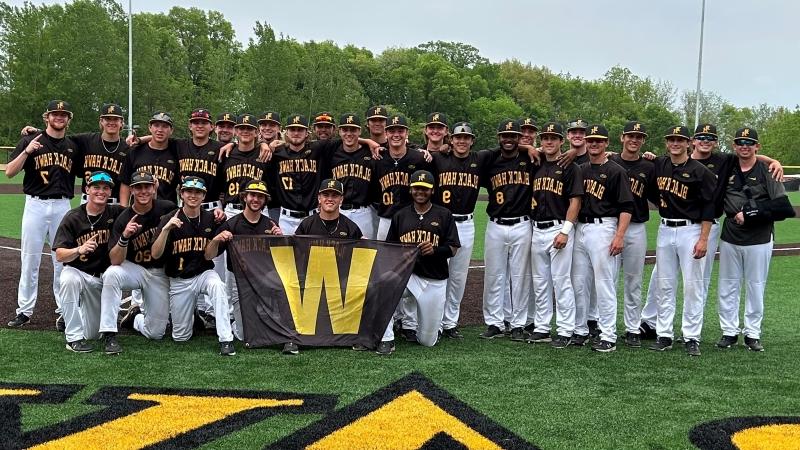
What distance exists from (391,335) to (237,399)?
6.43ft

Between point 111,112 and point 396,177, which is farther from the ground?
point 111,112

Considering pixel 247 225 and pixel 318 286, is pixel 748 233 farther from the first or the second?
pixel 247 225

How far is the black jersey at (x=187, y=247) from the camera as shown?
22.1 feet

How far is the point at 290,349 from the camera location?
21.2ft

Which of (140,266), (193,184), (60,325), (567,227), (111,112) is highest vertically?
(111,112)

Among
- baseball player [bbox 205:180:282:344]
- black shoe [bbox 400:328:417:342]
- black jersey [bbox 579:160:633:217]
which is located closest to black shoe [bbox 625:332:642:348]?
black jersey [bbox 579:160:633:217]

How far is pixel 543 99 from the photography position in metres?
81.9

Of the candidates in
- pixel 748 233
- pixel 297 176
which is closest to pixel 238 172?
pixel 297 176

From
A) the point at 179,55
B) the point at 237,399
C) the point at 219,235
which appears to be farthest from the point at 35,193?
the point at 179,55

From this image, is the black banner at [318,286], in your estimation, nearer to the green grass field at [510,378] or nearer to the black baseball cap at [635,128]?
the green grass field at [510,378]

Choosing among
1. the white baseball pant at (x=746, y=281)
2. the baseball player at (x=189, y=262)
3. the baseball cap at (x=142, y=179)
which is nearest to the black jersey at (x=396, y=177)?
the baseball player at (x=189, y=262)

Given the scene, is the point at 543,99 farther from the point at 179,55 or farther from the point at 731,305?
the point at 731,305

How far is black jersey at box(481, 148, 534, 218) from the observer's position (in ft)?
24.1

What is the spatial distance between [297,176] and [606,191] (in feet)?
10.5
